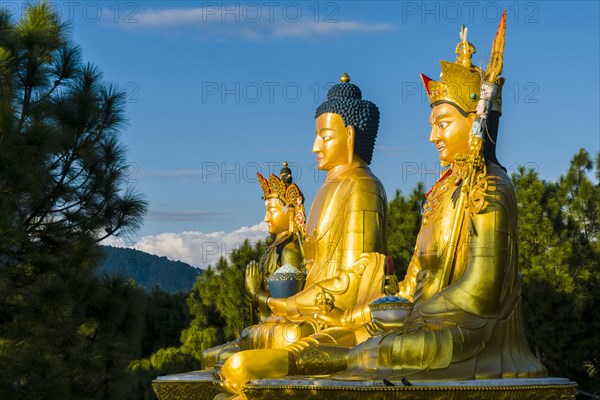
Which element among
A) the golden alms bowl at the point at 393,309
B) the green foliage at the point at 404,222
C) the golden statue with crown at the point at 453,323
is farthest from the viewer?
the green foliage at the point at 404,222

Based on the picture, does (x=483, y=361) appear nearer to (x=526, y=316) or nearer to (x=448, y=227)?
(x=448, y=227)

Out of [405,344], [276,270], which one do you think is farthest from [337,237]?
[405,344]

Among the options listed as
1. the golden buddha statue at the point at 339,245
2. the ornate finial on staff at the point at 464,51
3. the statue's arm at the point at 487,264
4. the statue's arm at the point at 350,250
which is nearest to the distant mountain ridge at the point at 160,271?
the golden buddha statue at the point at 339,245

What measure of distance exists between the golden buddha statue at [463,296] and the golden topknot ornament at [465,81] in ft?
0.04

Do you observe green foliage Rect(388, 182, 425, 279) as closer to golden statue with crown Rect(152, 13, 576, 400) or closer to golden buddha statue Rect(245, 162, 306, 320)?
golden buddha statue Rect(245, 162, 306, 320)

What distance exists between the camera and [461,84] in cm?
939

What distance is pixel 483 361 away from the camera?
8352mm

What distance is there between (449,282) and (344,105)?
9.21 feet

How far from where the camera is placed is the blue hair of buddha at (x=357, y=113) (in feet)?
36.0

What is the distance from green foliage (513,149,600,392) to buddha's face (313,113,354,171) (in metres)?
5.77

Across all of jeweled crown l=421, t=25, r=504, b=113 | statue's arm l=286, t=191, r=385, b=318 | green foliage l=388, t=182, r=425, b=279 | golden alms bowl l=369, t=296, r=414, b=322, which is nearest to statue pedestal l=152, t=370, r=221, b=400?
statue's arm l=286, t=191, r=385, b=318

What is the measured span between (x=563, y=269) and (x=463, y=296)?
771cm

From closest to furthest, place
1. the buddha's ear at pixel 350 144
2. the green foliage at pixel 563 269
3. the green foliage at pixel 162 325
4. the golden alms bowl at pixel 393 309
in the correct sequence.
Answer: the golden alms bowl at pixel 393 309, the buddha's ear at pixel 350 144, the green foliage at pixel 563 269, the green foliage at pixel 162 325

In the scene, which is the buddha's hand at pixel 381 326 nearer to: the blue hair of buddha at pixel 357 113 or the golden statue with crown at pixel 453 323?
the golden statue with crown at pixel 453 323
